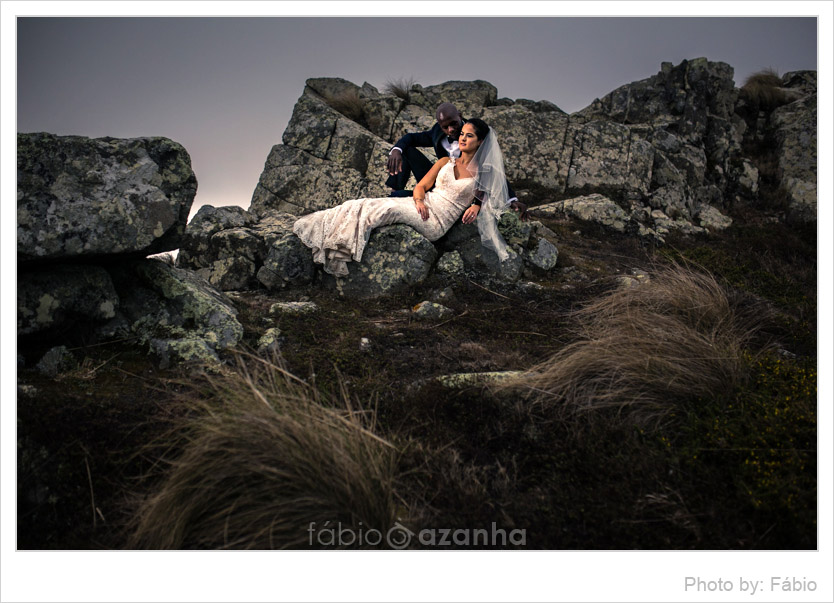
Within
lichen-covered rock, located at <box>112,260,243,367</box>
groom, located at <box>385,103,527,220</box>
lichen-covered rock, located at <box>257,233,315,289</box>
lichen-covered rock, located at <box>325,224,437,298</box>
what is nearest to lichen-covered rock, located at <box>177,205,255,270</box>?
lichen-covered rock, located at <box>257,233,315,289</box>

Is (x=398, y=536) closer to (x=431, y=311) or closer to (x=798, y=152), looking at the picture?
(x=431, y=311)

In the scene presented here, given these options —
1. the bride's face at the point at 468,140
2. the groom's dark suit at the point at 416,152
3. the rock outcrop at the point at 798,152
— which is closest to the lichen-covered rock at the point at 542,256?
the groom's dark suit at the point at 416,152

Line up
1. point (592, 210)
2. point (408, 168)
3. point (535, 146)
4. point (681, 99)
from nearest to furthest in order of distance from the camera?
point (408, 168) → point (592, 210) → point (535, 146) → point (681, 99)

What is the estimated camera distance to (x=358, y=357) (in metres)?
4.84

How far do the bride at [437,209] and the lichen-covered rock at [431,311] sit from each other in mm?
1436

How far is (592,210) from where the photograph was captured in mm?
10984

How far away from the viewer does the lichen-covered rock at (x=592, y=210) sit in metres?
10.7

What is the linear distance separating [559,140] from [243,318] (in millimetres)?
9872

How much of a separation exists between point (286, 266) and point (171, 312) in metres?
2.44

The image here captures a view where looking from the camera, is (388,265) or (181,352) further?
(388,265)

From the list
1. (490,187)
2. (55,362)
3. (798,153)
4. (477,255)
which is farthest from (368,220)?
(798,153)

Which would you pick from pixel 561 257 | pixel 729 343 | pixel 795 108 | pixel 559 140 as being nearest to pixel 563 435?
pixel 729 343

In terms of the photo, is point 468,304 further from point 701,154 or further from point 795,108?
point 795,108

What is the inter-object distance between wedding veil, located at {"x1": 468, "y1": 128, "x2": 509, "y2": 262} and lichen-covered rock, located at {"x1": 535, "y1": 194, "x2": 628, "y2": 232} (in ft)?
13.3
